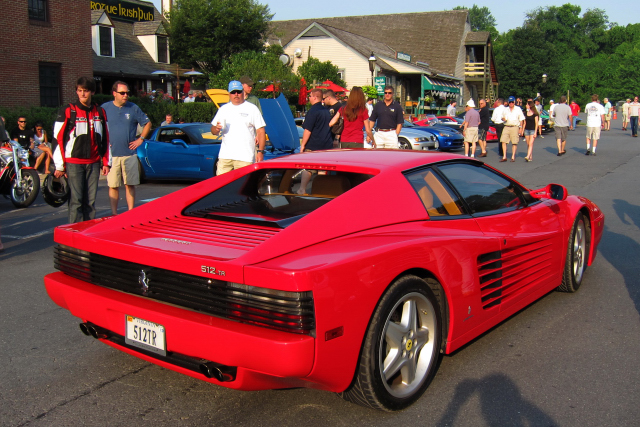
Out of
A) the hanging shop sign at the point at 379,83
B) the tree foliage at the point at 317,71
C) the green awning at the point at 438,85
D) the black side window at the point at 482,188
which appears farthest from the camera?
the green awning at the point at 438,85

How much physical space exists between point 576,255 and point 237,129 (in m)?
4.11

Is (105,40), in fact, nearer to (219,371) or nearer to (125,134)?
(125,134)

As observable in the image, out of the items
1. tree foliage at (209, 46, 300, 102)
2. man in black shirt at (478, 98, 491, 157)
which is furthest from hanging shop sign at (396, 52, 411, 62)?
man in black shirt at (478, 98, 491, 157)

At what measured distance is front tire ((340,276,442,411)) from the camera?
2.89 m

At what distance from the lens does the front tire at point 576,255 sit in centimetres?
489

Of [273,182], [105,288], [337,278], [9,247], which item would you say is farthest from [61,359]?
[9,247]

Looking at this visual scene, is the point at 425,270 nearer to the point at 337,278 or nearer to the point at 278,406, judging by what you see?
the point at 337,278

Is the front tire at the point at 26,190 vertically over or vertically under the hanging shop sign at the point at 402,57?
under

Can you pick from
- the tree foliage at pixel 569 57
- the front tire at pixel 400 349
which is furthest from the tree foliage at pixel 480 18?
the front tire at pixel 400 349

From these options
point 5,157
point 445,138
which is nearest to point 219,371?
point 5,157

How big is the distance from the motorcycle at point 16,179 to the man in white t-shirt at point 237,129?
4356 mm

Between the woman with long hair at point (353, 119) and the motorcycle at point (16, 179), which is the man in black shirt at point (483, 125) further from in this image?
the motorcycle at point (16, 179)

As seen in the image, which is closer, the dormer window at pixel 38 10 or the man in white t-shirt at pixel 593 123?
the man in white t-shirt at pixel 593 123

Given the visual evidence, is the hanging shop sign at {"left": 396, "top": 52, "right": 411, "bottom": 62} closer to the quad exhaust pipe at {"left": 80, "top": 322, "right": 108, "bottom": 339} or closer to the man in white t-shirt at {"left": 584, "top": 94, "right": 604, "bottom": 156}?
the man in white t-shirt at {"left": 584, "top": 94, "right": 604, "bottom": 156}
